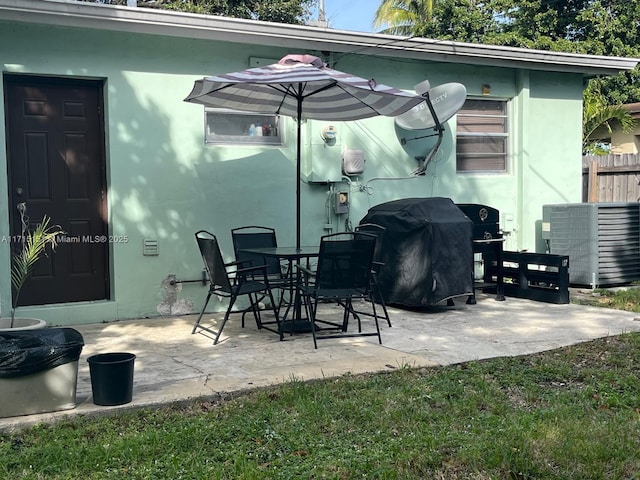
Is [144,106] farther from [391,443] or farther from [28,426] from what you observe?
[391,443]

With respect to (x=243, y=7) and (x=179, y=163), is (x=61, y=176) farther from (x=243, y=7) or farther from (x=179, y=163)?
(x=243, y=7)

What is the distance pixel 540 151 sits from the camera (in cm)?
942

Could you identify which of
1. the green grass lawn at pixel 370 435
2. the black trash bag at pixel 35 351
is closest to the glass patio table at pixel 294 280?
the green grass lawn at pixel 370 435

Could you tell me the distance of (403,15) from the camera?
81.6ft

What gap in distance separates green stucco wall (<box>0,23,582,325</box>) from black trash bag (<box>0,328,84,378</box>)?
278 centimetres

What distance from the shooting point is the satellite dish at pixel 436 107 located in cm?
803

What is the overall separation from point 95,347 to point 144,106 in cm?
263

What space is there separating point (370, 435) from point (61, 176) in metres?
4.53

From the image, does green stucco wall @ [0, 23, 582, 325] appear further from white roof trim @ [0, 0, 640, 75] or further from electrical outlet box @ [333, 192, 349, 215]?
white roof trim @ [0, 0, 640, 75]

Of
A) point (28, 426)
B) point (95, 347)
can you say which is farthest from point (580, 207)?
point (28, 426)

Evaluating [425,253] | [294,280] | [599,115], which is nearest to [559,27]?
[599,115]

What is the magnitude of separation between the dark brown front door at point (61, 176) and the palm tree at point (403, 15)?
748 inches

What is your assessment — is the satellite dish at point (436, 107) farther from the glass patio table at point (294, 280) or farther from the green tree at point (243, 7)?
the green tree at point (243, 7)

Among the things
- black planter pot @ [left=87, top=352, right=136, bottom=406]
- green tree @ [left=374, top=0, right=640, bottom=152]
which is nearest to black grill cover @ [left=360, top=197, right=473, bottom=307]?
black planter pot @ [left=87, top=352, right=136, bottom=406]
